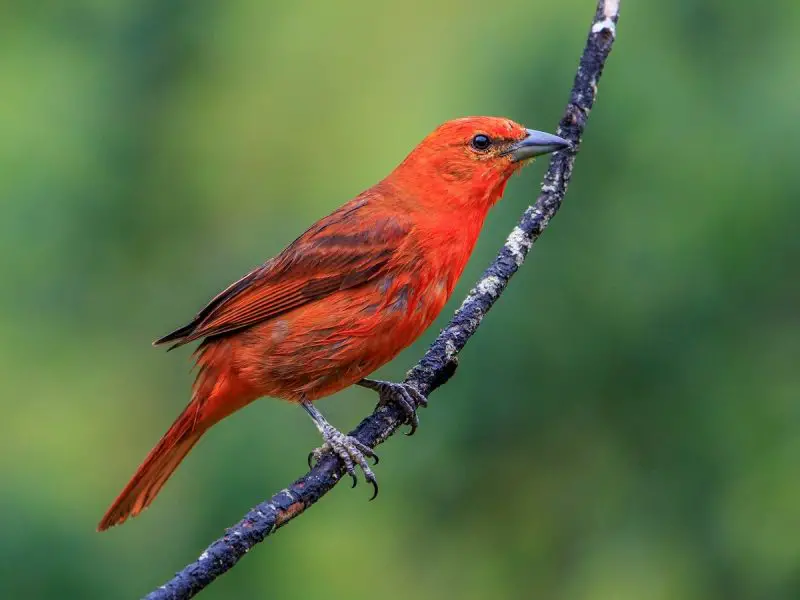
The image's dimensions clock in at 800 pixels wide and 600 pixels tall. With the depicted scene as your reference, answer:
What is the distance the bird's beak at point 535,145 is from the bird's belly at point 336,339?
601mm

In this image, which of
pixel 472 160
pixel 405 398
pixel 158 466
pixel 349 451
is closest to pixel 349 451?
pixel 349 451

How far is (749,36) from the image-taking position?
443cm

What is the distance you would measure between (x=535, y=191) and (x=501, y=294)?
48 cm

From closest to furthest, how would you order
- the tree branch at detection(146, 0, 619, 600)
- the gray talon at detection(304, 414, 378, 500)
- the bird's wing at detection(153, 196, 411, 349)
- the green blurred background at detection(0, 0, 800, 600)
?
the gray talon at detection(304, 414, 378, 500) → the tree branch at detection(146, 0, 619, 600) → the green blurred background at detection(0, 0, 800, 600) → the bird's wing at detection(153, 196, 411, 349)

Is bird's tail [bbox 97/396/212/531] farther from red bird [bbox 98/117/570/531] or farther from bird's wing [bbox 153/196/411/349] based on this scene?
bird's wing [bbox 153/196/411/349]

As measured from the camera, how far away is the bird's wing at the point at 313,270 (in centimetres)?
422

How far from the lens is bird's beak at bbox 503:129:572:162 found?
409cm

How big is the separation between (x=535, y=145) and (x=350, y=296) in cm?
90

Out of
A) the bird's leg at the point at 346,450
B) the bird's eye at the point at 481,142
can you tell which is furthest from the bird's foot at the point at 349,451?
the bird's eye at the point at 481,142

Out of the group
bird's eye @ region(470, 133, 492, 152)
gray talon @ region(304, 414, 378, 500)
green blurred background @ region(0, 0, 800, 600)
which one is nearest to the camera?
gray talon @ region(304, 414, 378, 500)

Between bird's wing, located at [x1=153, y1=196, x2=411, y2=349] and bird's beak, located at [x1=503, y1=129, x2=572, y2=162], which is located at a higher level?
bird's beak, located at [x1=503, y1=129, x2=572, y2=162]

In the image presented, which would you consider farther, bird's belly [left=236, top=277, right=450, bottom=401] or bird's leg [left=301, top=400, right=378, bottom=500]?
bird's belly [left=236, top=277, right=450, bottom=401]

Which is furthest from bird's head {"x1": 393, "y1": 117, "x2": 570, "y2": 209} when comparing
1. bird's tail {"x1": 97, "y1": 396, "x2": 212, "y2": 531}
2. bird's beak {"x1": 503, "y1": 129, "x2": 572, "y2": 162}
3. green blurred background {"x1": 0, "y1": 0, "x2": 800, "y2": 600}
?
bird's tail {"x1": 97, "y1": 396, "x2": 212, "y2": 531}

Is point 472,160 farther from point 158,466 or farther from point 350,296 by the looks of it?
point 158,466
